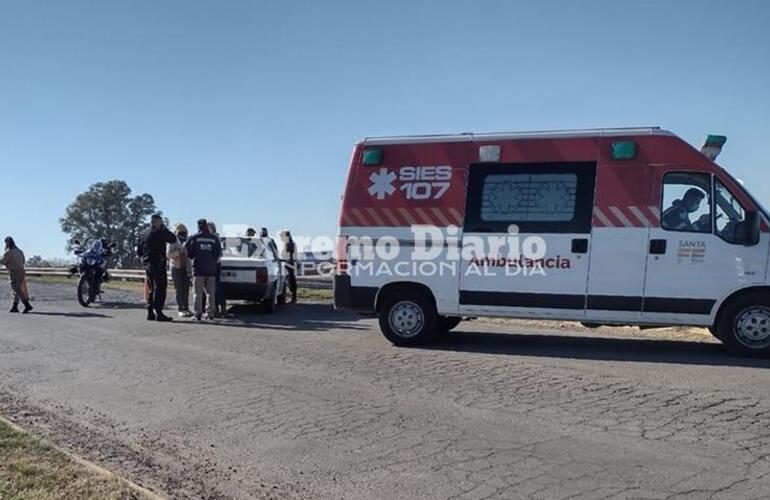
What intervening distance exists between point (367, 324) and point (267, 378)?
5122 millimetres

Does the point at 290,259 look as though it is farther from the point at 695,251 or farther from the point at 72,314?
the point at 695,251

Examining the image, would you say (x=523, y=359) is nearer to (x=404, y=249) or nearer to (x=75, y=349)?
(x=404, y=249)

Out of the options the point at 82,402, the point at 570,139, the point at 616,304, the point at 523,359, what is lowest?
the point at 82,402

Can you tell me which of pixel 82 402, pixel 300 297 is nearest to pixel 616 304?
pixel 82 402

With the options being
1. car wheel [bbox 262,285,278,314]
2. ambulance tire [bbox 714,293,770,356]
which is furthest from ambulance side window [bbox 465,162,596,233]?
car wheel [bbox 262,285,278,314]

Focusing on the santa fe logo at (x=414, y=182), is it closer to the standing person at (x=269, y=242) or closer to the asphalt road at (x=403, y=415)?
the asphalt road at (x=403, y=415)

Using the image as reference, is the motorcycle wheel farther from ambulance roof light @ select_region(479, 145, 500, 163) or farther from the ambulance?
ambulance roof light @ select_region(479, 145, 500, 163)

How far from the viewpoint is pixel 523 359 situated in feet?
27.5

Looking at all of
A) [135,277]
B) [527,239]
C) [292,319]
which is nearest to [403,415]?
[527,239]

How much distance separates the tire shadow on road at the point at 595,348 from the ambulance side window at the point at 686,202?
1644 millimetres

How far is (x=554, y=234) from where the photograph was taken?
8.77 meters

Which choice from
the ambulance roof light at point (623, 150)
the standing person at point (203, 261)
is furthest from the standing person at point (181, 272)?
the ambulance roof light at point (623, 150)

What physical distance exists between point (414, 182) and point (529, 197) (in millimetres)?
1628

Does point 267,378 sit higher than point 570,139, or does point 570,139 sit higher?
point 570,139
